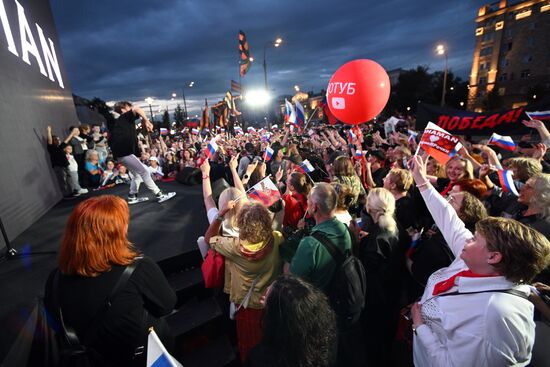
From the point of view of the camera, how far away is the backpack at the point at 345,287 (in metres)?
2.17

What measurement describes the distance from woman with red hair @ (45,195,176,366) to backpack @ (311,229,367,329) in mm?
1375

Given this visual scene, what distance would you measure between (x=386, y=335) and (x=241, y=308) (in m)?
1.69

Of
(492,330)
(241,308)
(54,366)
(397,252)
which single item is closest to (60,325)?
(54,366)

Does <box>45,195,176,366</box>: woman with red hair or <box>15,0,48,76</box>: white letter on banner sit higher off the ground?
<box>15,0,48,76</box>: white letter on banner

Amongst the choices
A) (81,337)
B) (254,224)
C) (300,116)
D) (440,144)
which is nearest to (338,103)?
(440,144)

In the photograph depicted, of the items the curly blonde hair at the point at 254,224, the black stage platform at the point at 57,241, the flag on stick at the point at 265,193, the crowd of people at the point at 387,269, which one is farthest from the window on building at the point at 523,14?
the curly blonde hair at the point at 254,224

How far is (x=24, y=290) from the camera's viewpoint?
2.90 meters

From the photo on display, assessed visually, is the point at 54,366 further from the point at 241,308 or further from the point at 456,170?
Result: the point at 456,170

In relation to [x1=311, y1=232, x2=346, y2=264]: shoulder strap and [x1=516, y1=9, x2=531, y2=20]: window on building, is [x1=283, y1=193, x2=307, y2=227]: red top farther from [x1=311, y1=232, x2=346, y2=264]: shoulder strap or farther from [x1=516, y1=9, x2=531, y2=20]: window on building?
[x1=516, y1=9, x2=531, y2=20]: window on building

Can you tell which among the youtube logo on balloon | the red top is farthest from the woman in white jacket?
the youtube logo on balloon

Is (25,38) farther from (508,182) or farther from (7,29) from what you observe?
(508,182)

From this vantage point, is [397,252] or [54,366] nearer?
[54,366]

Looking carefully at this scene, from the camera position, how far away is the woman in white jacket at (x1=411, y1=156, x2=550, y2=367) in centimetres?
145

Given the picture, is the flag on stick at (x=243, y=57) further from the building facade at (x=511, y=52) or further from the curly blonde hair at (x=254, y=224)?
the building facade at (x=511, y=52)
